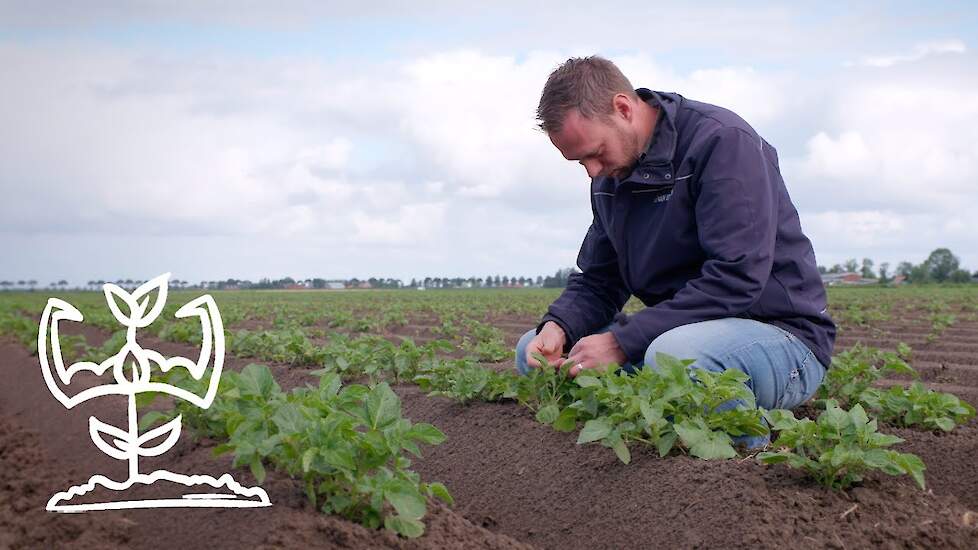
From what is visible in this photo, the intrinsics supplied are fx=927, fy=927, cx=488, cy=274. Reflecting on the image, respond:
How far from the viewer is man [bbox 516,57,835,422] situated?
385 centimetres

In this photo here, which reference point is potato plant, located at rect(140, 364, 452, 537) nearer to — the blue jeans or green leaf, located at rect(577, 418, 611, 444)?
green leaf, located at rect(577, 418, 611, 444)

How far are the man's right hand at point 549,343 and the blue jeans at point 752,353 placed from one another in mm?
627

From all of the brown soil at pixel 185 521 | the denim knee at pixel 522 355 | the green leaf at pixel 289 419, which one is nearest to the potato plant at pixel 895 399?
the denim knee at pixel 522 355

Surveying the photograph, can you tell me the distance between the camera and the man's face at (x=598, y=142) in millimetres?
3867

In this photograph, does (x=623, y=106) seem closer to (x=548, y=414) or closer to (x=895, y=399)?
(x=548, y=414)

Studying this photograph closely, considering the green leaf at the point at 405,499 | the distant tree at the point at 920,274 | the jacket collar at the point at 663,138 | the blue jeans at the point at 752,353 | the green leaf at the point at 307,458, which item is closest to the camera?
the green leaf at the point at 307,458

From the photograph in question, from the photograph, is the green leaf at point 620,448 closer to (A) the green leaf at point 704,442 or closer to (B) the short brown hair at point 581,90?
(A) the green leaf at point 704,442

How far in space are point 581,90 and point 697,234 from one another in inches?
33.5

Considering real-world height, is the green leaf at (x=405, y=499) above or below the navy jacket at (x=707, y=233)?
below

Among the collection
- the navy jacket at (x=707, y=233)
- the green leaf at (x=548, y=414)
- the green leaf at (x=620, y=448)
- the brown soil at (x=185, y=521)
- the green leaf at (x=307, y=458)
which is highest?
the navy jacket at (x=707, y=233)

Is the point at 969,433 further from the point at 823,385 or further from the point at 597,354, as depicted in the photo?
the point at 597,354

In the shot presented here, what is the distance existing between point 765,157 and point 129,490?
2.95 m

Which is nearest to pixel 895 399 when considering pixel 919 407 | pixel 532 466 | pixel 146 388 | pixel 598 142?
pixel 919 407

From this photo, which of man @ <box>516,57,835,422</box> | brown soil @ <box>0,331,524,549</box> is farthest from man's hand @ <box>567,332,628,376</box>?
brown soil @ <box>0,331,524,549</box>
